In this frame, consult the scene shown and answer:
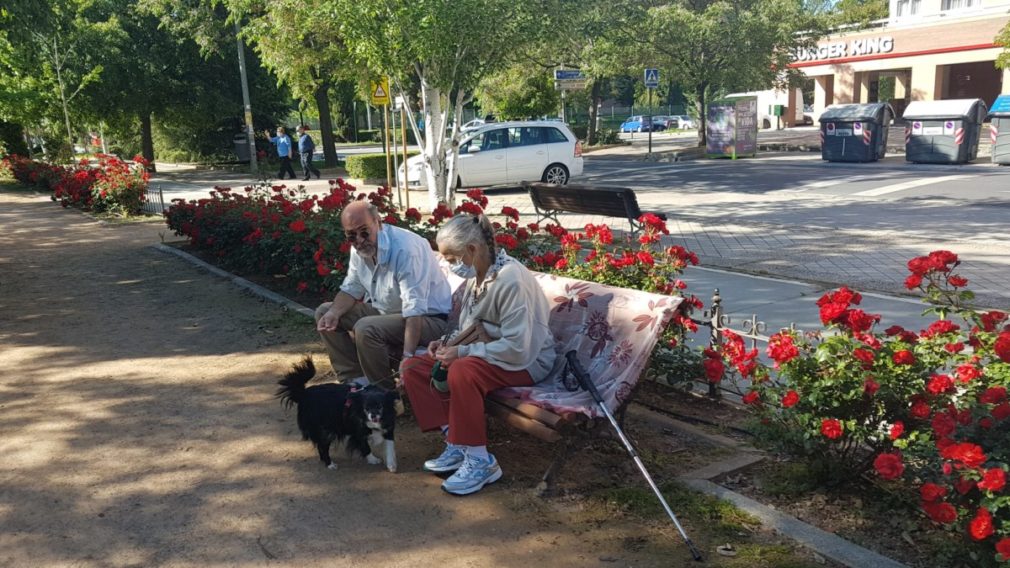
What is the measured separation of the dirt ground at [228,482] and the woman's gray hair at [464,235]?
1.18 metres

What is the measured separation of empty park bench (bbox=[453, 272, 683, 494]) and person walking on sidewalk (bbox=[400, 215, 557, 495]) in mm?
115

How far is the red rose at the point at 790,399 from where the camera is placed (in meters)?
3.35

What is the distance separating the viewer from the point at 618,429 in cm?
358

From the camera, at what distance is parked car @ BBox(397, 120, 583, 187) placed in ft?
61.1

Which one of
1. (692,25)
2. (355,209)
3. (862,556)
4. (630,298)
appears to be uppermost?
(692,25)

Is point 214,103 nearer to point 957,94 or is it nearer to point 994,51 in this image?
point 994,51

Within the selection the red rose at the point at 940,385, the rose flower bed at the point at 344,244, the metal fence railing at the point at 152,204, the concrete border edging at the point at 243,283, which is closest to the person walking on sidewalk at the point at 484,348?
the rose flower bed at the point at 344,244

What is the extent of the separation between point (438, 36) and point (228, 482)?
27.8ft

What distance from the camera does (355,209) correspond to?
4.70 meters

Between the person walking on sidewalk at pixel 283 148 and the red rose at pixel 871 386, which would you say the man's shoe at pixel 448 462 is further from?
the person walking on sidewalk at pixel 283 148

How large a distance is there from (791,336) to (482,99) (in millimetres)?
32854

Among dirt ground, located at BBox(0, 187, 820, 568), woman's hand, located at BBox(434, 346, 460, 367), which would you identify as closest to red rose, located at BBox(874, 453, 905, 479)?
dirt ground, located at BBox(0, 187, 820, 568)

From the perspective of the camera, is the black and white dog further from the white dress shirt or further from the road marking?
the road marking

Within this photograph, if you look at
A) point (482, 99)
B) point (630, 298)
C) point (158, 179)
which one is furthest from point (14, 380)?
point (482, 99)
